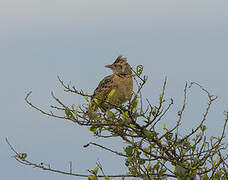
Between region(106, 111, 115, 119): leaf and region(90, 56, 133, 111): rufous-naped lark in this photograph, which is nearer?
region(106, 111, 115, 119): leaf

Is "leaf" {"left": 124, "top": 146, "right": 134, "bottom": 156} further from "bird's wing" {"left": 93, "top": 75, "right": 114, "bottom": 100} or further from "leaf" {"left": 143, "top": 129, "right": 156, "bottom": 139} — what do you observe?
"bird's wing" {"left": 93, "top": 75, "right": 114, "bottom": 100}

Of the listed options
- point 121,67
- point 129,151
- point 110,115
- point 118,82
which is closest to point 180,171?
point 129,151

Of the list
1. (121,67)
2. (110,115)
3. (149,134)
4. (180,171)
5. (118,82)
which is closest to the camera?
(180,171)

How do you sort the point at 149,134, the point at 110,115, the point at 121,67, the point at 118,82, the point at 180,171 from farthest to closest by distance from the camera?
the point at 121,67 → the point at 118,82 → the point at 110,115 → the point at 149,134 → the point at 180,171

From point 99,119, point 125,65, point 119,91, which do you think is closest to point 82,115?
point 99,119

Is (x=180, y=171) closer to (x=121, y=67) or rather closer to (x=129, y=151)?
(x=129, y=151)

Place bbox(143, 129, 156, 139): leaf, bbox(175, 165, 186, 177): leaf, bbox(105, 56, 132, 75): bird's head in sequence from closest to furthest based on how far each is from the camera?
bbox(175, 165, 186, 177): leaf
bbox(143, 129, 156, 139): leaf
bbox(105, 56, 132, 75): bird's head

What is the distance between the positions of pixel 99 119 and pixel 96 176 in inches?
29.5

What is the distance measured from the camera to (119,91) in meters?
8.77

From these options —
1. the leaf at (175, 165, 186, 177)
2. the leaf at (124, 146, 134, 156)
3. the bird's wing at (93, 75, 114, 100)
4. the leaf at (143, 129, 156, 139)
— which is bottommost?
the leaf at (175, 165, 186, 177)

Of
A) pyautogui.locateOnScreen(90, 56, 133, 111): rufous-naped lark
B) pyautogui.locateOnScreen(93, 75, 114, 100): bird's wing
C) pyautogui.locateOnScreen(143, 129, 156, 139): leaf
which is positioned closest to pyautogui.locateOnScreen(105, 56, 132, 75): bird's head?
pyautogui.locateOnScreen(90, 56, 133, 111): rufous-naped lark

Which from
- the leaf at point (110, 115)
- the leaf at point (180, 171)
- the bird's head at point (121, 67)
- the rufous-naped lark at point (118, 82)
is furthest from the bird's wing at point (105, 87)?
the leaf at point (180, 171)

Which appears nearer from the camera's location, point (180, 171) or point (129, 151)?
point (180, 171)

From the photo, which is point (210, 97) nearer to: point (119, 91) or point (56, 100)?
point (56, 100)
